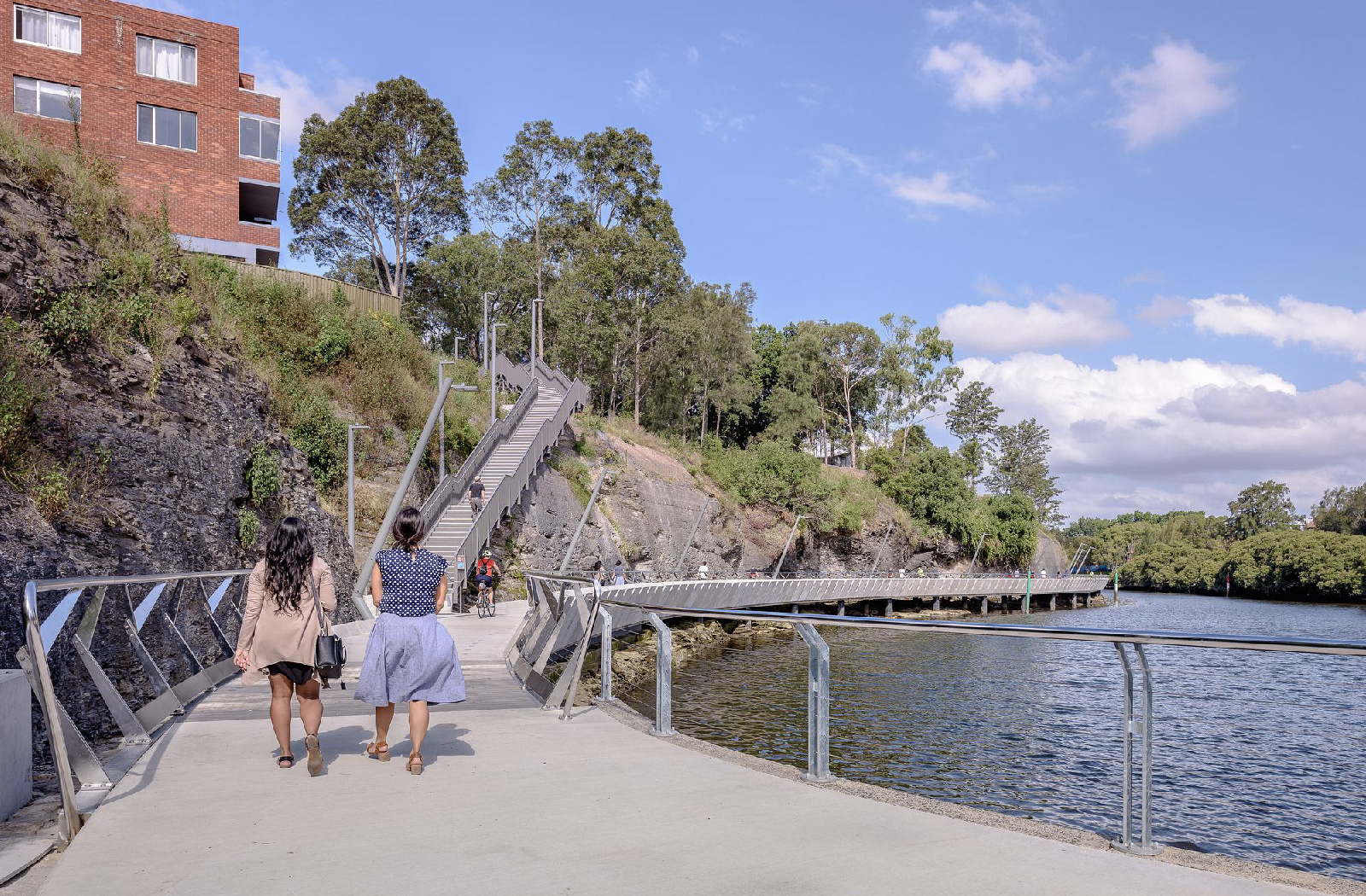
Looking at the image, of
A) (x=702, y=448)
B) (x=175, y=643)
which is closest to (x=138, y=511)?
(x=175, y=643)

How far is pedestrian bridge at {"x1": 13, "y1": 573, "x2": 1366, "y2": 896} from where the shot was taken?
447 centimetres

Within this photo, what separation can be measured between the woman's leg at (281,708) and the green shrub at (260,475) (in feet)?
54.7

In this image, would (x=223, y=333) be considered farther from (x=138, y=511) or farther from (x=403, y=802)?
(x=403, y=802)

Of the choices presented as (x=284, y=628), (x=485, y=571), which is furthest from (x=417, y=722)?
(x=485, y=571)

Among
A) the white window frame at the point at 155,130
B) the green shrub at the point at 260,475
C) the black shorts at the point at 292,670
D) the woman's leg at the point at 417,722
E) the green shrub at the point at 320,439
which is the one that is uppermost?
the white window frame at the point at 155,130

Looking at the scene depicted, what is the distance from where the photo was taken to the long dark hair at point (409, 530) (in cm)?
700

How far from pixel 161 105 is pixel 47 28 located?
3.90 meters

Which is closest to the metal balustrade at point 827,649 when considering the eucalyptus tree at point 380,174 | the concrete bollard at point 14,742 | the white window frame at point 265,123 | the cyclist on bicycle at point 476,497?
the concrete bollard at point 14,742

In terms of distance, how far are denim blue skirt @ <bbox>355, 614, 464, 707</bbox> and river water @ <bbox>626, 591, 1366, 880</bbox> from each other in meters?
4.30

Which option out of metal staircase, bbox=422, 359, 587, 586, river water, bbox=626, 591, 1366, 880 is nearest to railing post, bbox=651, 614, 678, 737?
river water, bbox=626, 591, 1366, 880

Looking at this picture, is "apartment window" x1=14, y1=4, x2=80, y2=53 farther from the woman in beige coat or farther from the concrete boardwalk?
the woman in beige coat

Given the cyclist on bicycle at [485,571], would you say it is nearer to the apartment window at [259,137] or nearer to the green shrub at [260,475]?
the green shrub at [260,475]

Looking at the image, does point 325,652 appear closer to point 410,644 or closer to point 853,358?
point 410,644

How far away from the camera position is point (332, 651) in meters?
6.93
